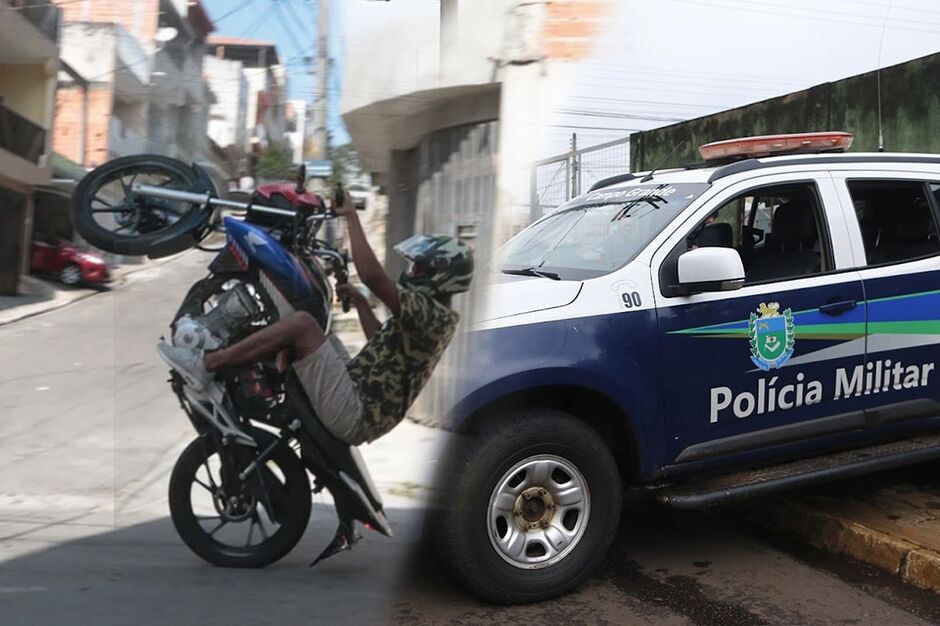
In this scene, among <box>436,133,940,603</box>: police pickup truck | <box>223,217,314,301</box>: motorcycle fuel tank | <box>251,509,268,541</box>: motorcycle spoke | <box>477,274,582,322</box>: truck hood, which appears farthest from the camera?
<box>436,133,940,603</box>: police pickup truck

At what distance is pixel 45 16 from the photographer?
64.1 inches

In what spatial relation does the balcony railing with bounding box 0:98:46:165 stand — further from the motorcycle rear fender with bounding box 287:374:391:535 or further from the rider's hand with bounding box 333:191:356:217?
the motorcycle rear fender with bounding box 287:374:391:535

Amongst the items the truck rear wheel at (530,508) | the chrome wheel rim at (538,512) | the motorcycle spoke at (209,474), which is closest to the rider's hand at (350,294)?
the motorcycle spoke at (209,474)

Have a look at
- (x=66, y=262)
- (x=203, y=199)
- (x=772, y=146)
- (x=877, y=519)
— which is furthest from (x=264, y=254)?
(x=877, y=519)

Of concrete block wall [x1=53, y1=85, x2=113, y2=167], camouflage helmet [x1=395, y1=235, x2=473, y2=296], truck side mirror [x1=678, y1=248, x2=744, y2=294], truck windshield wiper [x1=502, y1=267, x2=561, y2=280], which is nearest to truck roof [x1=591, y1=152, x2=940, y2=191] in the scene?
truck side mirror [x1=678, y1=248, x2=744, y2=294]

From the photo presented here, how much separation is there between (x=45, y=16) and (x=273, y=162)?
0.48 meters

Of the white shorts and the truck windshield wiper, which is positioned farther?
the truck windshield wiper

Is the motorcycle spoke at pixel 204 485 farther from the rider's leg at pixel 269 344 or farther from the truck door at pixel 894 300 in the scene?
the truck door at pixel 894 300

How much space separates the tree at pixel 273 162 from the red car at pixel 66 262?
35 cm

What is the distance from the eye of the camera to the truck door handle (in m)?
3.70

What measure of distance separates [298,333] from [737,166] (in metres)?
2.55

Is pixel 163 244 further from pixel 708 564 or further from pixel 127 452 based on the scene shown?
pixel 708 564

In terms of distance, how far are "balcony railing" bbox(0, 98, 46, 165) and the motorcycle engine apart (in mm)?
406

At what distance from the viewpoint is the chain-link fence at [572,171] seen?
7.97ft
